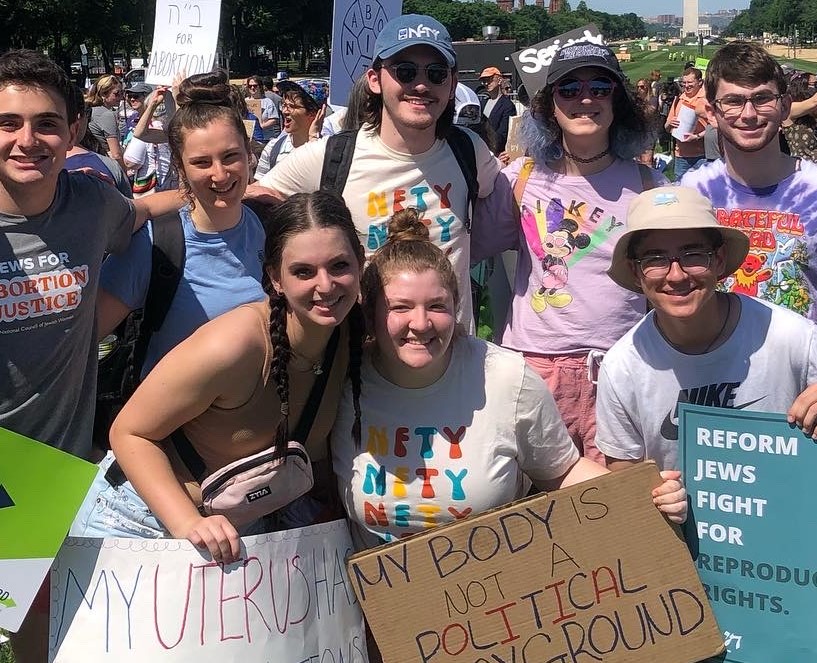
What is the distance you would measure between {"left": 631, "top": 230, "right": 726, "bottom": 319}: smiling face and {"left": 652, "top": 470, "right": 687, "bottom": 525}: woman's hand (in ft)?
1.55

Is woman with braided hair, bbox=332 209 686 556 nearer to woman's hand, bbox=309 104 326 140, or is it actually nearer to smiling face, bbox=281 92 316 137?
smiling face, bbox=281 92 316 137

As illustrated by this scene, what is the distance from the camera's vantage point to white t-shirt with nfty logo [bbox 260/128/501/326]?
11.0 ft

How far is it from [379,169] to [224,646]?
1.83m

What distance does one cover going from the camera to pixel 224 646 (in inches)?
92.1

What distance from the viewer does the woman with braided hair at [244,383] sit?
7.58 feet

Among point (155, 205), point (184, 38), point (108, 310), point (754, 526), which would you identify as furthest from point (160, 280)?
point (184, 38)

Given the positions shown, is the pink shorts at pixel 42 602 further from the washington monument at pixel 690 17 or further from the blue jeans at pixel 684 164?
the washington monument at pixel 690 17

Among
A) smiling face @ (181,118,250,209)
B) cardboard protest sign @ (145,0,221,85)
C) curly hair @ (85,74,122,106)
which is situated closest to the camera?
smiling face @ (181,118,250,209)

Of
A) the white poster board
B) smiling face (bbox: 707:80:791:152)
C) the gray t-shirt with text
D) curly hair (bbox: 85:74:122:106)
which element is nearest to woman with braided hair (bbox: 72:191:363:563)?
the gray t-shirt with text

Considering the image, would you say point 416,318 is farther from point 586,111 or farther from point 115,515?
point 586,111

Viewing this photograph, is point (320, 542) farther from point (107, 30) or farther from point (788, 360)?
point (107, 30)

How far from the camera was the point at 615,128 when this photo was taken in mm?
3385

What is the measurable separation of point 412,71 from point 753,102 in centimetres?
127

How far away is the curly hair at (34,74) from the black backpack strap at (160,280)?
475 mm
